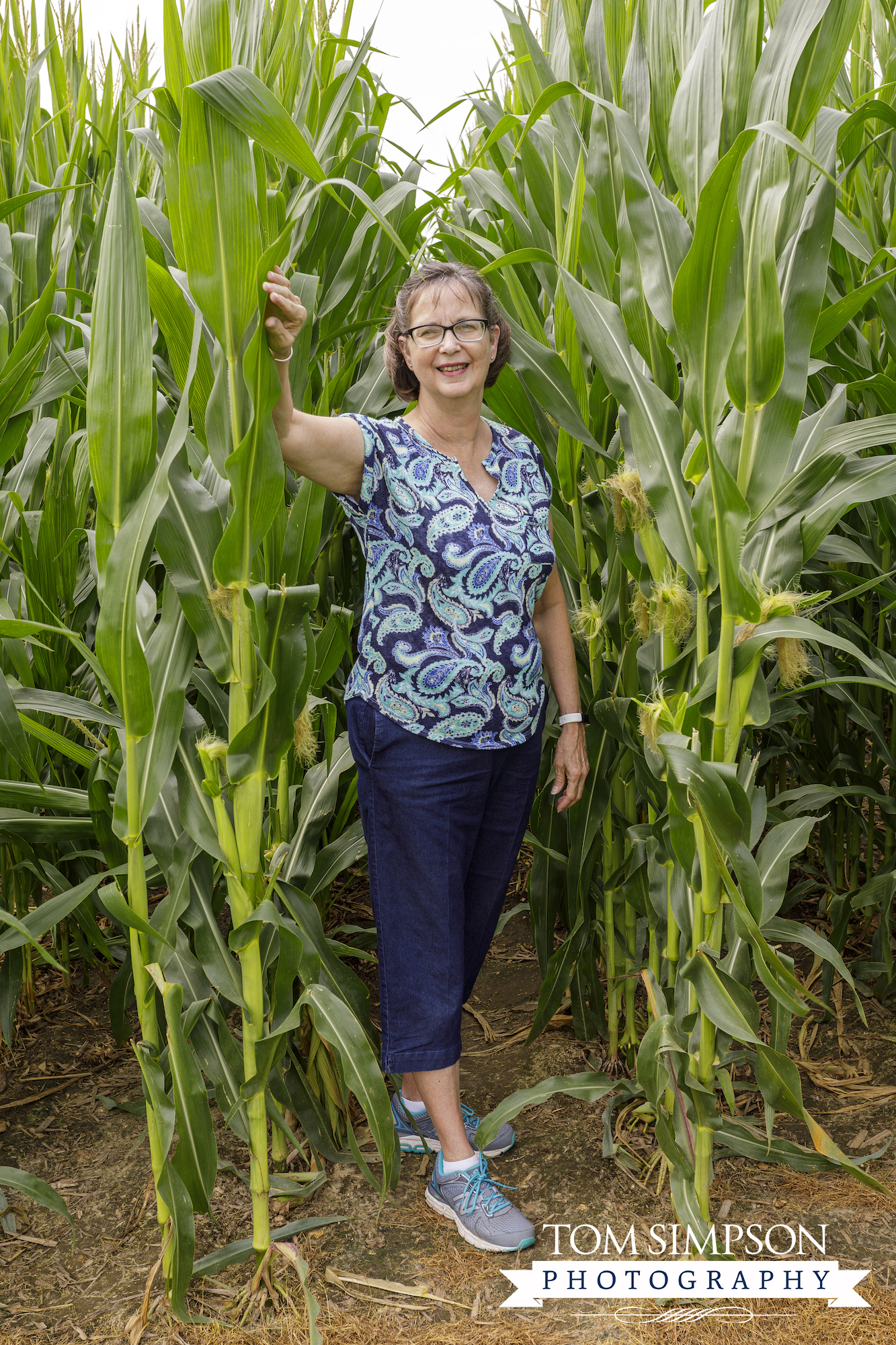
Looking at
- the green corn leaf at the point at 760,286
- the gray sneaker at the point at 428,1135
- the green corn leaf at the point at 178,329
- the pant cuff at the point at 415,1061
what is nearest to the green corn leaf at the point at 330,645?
the green corn leaf at the point at 178,329

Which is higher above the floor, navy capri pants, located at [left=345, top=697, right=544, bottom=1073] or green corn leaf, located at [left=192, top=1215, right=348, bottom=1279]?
navy capri pants, located at [left=345, top=697, right=544, bottom=1073]

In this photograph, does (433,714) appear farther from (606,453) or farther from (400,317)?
(400,317)

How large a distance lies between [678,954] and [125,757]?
3.37ft

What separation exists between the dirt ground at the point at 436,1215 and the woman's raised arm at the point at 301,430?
131cm

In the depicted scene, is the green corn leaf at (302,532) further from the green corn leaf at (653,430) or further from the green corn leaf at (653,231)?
the green corn leaf at (653,231)

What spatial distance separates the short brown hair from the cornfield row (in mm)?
82

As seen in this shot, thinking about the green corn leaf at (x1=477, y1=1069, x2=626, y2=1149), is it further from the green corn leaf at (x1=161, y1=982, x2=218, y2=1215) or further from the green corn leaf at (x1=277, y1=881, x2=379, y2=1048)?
the green corn leaf at (x1=161, y1=982, x2=218, y2=1215)

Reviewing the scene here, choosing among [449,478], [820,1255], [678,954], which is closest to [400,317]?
[449,478]

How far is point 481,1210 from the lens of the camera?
181 cm

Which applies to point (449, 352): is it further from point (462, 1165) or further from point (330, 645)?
point (462, 1165)

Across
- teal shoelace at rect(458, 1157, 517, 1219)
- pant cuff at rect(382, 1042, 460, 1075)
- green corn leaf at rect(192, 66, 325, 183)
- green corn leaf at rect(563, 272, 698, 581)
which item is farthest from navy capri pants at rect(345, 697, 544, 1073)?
green corn leaf at rect(192, 66, 325, 183)

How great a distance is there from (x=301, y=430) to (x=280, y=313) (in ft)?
0.72

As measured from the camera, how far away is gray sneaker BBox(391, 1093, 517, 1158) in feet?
6.73

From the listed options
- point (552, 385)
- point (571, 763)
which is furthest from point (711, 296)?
point (571, 763)
